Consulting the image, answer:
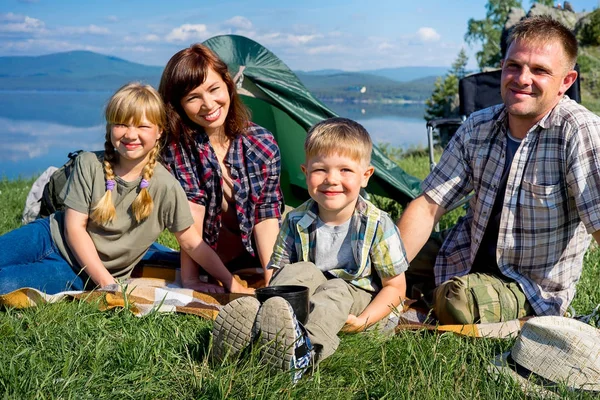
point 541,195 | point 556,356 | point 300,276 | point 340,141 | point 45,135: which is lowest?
point 45,135

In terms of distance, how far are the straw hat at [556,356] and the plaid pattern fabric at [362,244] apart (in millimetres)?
772

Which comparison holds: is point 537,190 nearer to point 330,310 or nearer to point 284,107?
point 330,310

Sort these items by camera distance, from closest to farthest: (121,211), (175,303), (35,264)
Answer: (175,303) → (35,264) → (121,211)

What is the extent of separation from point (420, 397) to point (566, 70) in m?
1.80

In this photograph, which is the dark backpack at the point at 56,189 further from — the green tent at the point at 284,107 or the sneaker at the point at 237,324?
the sneaker at the point at 237,324

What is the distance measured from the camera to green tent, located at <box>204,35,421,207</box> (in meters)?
5.30

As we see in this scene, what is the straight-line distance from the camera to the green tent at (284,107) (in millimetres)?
5297

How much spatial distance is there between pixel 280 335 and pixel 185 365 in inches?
18.3

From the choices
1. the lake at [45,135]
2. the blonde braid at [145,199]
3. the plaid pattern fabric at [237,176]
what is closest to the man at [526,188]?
the plaid pattern fabric at [237,176]

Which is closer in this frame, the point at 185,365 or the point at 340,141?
the point at 185,365

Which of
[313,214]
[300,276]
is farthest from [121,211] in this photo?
[300,276]

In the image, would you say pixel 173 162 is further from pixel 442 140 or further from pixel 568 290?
pixel 442 140

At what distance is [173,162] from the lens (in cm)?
411

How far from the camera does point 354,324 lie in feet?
9.83
